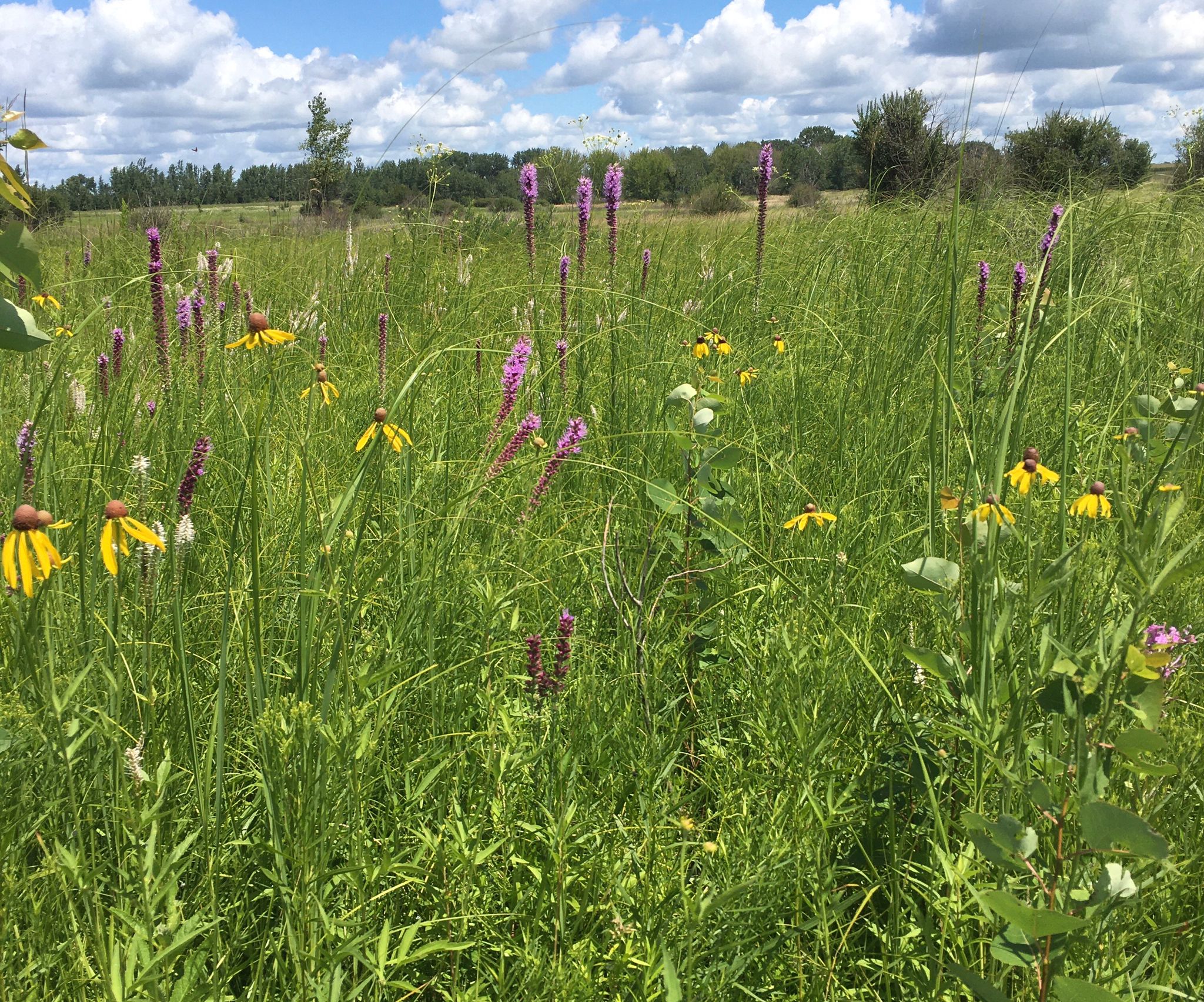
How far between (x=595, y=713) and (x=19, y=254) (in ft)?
3.50

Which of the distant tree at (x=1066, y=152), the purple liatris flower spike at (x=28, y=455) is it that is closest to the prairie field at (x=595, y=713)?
the purple liatris flower spike at (x=28, y=455)

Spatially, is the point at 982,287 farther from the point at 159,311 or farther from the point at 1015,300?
the point at 159,311

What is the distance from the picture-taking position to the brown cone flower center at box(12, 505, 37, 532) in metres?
1.02

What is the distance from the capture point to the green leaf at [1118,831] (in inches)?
33.4

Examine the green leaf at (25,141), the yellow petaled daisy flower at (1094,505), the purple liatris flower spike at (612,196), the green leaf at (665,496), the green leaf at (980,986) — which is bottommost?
the green leaf at (980,986)

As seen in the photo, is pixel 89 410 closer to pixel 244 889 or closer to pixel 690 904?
pixel 244 889

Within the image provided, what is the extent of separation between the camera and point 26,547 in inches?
40.7

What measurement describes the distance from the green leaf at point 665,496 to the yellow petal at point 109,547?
102 centimetres

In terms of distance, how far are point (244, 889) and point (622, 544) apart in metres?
Result: 1.24

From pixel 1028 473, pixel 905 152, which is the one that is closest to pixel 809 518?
pixel 1028 473

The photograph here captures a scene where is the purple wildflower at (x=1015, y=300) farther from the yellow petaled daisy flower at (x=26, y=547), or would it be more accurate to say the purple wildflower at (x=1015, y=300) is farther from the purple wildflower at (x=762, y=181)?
the yellow petaled daisy flower at (x=26, y=547)

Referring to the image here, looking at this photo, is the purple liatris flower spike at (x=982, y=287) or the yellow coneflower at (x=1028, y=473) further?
the purple liatris flower spike at (x=982, y=287)

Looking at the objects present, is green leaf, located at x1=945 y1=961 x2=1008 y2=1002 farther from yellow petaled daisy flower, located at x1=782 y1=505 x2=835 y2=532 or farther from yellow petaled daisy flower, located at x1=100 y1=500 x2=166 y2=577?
yellow petaled daisy flower, located at x1=100 y1=500 x2=166 y2=577

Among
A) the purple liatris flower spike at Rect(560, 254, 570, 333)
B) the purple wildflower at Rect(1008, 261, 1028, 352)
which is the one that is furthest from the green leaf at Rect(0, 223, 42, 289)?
the purple wildflower at Rect(1008, 261, 1028, 352)
